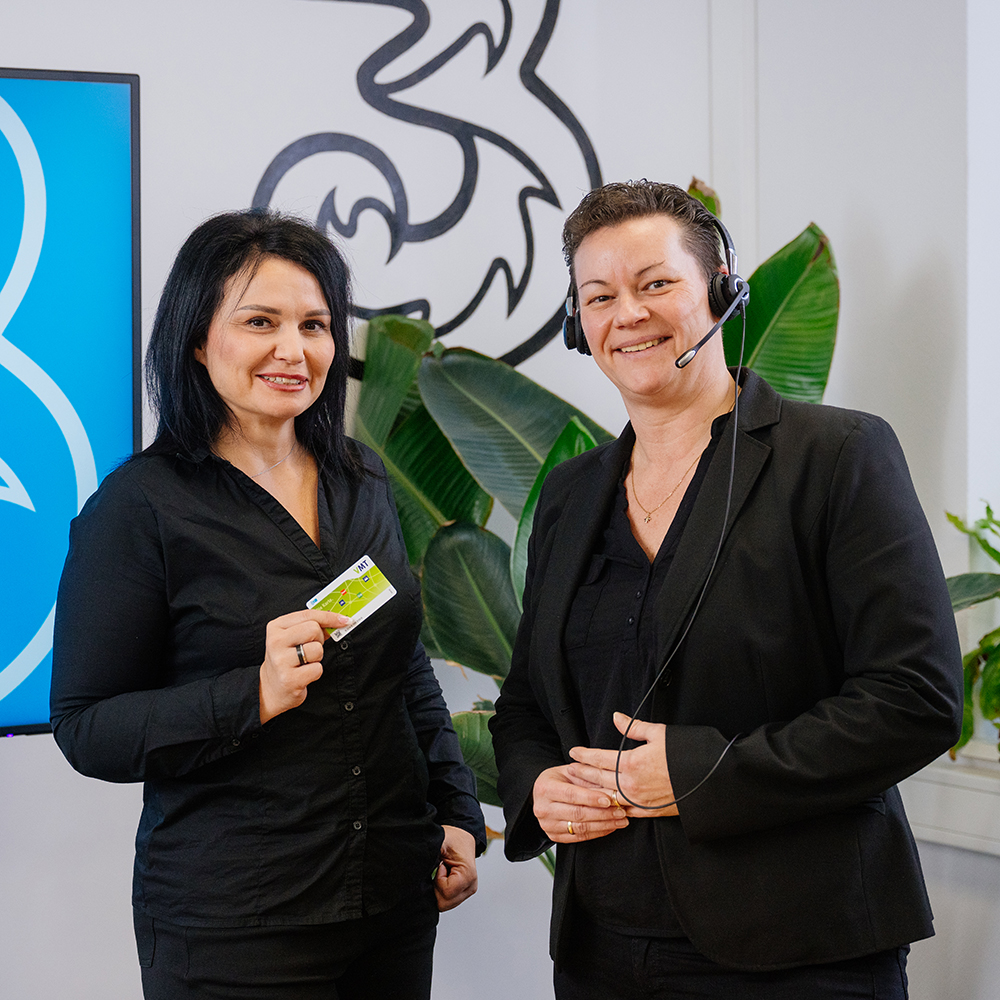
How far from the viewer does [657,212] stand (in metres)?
1.29

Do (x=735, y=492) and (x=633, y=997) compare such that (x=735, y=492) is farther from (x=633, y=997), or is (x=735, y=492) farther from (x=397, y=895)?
(x=397, y=895)

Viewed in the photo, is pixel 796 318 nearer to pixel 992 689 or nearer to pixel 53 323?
pixel 992 689

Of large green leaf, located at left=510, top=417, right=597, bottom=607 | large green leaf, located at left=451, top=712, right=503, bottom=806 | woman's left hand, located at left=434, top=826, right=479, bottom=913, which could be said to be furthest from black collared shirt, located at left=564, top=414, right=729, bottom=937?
large green leaf, located at left=451, top=712, right=503, bottom=806

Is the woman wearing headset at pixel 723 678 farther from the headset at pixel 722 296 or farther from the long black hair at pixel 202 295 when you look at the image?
the long black hair at pixel 202 295

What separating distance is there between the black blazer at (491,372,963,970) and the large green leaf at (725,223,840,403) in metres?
0.87

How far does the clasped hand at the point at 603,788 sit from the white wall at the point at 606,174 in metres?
1.24

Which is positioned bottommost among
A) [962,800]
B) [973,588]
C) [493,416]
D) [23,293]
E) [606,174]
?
[962,800]

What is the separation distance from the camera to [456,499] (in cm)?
227

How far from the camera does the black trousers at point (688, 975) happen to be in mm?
1078

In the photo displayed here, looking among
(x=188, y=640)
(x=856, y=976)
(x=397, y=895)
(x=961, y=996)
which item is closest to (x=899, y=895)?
(x=856, y=976)

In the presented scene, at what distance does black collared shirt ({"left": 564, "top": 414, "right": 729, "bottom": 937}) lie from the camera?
3.80 ft

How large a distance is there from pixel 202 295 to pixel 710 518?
2.58ft

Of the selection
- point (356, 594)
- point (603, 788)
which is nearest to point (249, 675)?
point (356, 594)

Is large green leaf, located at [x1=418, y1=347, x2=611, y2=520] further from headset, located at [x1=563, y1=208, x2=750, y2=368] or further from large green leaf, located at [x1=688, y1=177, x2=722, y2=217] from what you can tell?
headset, located at [x1=563, y1=208, x2=750, y2=368]
